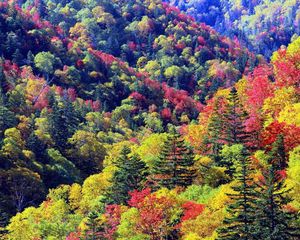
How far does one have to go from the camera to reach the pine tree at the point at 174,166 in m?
74.7

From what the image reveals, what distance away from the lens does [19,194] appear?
4262 inches

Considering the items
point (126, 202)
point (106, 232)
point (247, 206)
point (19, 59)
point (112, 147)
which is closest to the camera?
point (247, 206)

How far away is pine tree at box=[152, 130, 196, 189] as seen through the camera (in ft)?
245

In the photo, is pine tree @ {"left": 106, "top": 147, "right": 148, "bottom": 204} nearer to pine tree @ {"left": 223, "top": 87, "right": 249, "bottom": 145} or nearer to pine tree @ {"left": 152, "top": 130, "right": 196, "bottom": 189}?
pine tree @ {"left": 152, "top": 130, "right": 196, "bottom": 189}

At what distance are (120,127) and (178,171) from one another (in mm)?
95802

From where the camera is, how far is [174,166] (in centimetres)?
7544

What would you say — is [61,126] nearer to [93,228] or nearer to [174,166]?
[174,166]

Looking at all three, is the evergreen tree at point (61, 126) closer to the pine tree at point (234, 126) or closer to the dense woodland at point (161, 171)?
the dense woodland at point (161, 171)

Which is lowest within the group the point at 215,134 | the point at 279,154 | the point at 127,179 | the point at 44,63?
the point at 127,179

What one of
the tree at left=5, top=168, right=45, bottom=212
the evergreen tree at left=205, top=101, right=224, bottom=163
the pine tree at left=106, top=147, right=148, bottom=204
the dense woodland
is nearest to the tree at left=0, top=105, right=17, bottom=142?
the dense woodland

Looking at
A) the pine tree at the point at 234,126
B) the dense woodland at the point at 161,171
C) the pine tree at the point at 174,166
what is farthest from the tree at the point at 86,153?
the pine tree at the point at 174,166

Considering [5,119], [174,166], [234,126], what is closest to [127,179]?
[174,166]

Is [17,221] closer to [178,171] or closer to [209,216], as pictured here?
[178,171]

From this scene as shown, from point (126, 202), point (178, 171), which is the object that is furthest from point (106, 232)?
point (178, 171)
